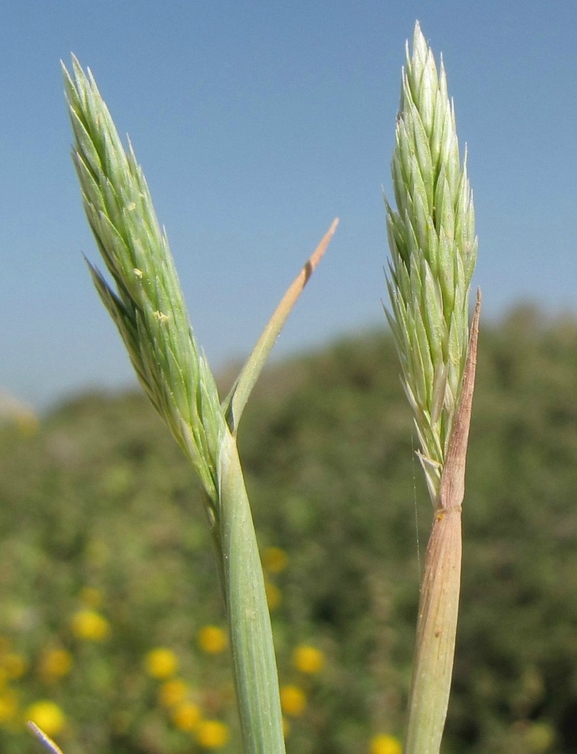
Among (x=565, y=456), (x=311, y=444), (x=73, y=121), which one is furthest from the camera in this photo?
(x=311, y=444)

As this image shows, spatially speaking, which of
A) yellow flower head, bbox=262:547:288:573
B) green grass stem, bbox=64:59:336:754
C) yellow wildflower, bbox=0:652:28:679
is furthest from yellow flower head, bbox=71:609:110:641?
green grass stem, bbox=64:59:336:754

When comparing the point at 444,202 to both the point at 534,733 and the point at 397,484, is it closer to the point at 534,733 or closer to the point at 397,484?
the point at 534,733

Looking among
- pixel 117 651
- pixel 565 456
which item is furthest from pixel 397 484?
pixel 117 651

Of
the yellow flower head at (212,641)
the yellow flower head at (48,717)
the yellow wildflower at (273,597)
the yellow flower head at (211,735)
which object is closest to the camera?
the yellow flower head at (211,735)

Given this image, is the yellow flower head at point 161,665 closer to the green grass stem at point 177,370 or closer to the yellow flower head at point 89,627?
the yellow flower head at point 89,627

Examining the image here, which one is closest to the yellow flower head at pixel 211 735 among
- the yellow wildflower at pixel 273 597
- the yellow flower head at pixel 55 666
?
the yellow flower head at pixel 55 666
